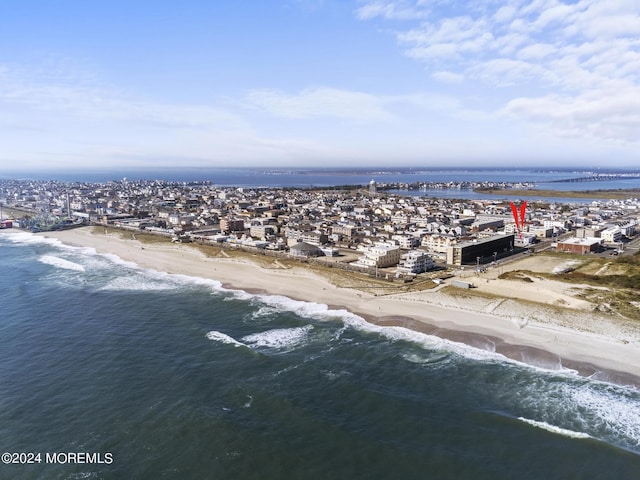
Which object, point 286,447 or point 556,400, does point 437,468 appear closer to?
point 286,447

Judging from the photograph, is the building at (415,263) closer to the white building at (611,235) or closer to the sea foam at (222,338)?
the sea foam at (222,338)

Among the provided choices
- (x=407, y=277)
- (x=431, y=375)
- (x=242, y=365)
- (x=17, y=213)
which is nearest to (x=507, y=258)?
(x=407, y=277)

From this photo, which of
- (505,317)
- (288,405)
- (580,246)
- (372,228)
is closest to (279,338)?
(288,405)

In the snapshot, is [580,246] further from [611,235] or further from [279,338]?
[279,338]

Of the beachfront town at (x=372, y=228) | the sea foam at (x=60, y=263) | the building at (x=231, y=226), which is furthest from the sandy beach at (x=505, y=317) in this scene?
the building at (x=231, y=226)

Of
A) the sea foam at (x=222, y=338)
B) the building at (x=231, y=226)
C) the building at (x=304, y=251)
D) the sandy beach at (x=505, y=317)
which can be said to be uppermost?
the building at (x=231, y=226)
